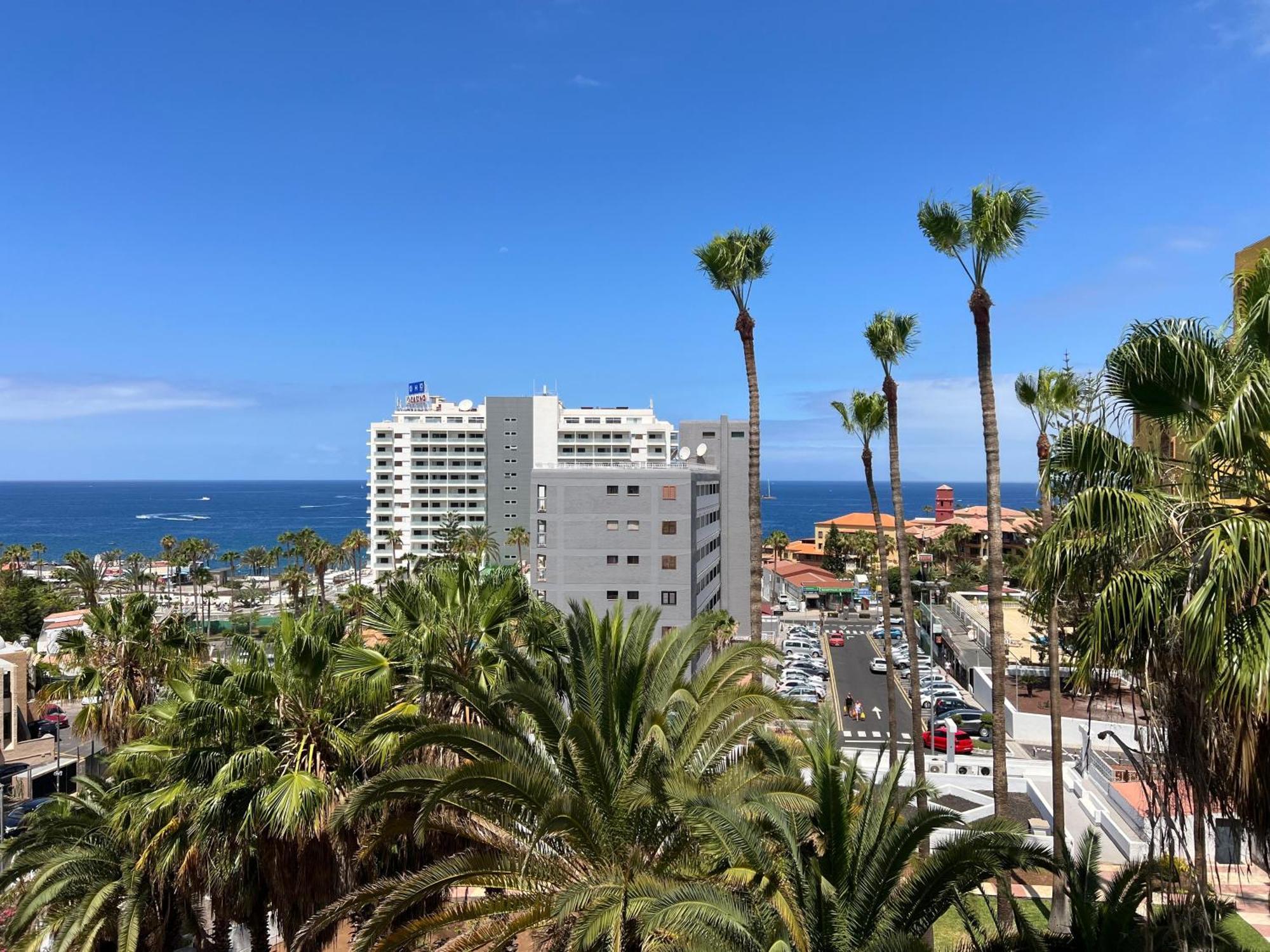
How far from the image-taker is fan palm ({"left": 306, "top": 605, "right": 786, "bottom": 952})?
8477mm

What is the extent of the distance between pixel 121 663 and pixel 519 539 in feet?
219

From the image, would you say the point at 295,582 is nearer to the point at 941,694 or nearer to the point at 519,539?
the point at 519,539

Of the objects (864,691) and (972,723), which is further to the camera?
(864,691)

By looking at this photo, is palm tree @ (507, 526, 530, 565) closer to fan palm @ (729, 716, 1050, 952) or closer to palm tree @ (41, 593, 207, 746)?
palm tree @ (41, 593, 207, 746)

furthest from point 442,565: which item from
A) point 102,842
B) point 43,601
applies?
point 43,601

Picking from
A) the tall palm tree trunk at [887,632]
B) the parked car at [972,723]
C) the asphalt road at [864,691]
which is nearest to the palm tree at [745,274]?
the tall palm tree trunk at [887,632]

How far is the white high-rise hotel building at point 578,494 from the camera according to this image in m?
47.6

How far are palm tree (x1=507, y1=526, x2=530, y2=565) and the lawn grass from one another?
66641 mm

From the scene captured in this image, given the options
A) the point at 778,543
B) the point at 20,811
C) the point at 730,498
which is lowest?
the point at 20,811

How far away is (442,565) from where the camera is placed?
1400 centimetres

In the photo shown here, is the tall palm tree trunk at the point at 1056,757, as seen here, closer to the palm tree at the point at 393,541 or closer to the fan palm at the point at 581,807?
the fan palm at the point at 581,807

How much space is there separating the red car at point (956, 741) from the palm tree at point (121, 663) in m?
30.2

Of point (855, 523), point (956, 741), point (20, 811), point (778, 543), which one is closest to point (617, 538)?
point (956, 741)

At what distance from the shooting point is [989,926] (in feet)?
59.3
